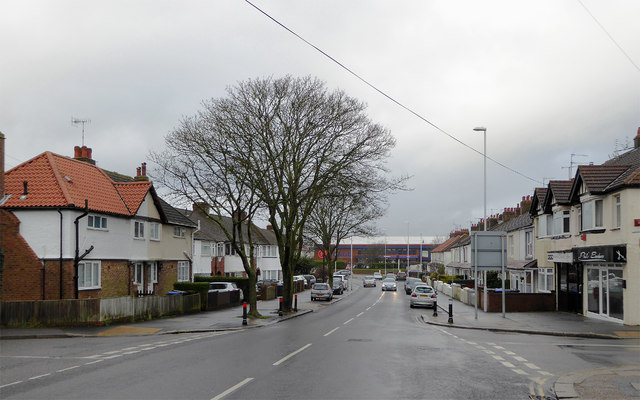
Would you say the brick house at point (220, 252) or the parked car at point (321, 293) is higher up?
the brick house at point (220, 252)

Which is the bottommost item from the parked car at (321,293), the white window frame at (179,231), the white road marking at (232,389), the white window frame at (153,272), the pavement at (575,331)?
the parked car at (321,293)

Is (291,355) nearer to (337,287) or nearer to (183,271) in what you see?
(183,271)

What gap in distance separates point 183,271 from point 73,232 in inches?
704

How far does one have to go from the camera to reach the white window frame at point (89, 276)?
A: 2769 cm

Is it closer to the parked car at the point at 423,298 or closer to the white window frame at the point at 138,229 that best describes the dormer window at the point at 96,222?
the white window frame at the point at 138,229

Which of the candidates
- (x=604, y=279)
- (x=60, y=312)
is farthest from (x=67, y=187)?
(x=604, y=279)

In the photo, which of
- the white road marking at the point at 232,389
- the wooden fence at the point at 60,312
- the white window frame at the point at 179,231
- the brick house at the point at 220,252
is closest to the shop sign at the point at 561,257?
the wooden fence at the point at 60,312

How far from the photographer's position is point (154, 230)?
3547cm

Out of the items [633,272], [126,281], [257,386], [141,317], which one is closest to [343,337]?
[257,386]

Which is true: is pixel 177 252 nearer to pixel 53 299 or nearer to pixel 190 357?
pixel 53 299

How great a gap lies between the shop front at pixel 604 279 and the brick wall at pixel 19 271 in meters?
26.9

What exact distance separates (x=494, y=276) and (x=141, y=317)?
1422 inches

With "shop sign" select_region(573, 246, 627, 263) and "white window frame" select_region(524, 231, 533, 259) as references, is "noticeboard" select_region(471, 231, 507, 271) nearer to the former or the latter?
"shop sign" select_region(573, 246, 627, 263)

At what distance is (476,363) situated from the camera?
47.6 ft
